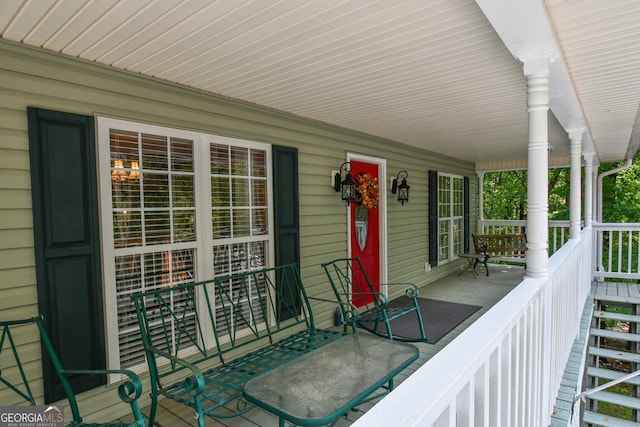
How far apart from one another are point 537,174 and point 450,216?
5.61 metres

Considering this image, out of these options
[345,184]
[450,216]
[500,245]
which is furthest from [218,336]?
[500,245]

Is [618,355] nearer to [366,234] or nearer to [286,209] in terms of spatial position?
[366,234]

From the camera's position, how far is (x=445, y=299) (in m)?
5.58

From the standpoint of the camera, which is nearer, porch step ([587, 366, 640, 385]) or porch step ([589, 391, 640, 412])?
porch step ([589, 391, 640, 412])

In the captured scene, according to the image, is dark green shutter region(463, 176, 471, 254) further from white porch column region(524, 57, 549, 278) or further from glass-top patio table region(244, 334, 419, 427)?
glass-top patio table region(244, 334, 419, 427)

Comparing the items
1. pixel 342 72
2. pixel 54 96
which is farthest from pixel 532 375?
pixel 54 96

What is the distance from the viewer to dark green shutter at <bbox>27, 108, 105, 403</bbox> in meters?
2.17

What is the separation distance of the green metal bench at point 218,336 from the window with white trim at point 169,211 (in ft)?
0.39

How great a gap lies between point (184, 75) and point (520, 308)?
8.80ft

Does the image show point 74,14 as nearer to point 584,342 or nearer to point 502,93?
point 502,93

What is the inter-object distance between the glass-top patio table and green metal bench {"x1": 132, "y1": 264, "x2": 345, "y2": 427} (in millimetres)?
284

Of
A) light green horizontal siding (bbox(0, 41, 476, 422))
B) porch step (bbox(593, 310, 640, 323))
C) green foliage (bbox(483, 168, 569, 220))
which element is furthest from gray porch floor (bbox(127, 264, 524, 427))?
green foliage (bbox(483, 168, 569, 220))

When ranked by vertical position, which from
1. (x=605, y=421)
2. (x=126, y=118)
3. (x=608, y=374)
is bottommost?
(x=605, y=421)

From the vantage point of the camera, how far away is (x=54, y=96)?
7.39 ft
